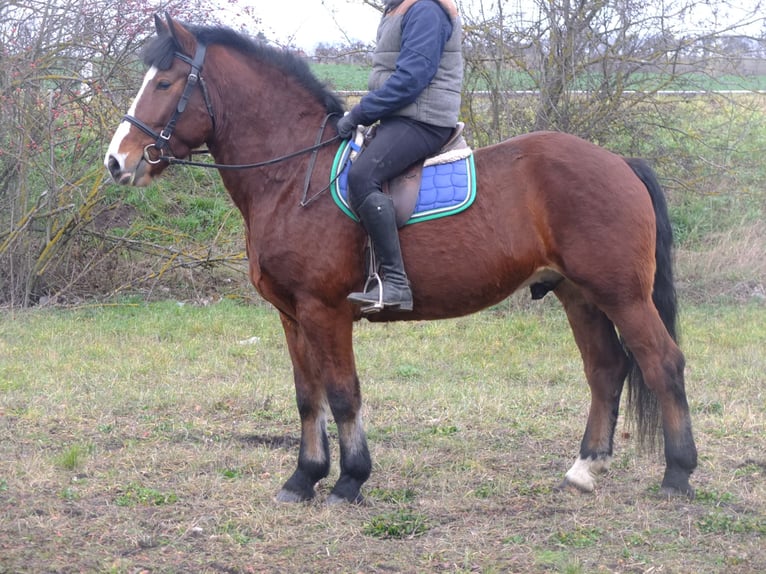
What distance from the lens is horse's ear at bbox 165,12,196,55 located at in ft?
15.9

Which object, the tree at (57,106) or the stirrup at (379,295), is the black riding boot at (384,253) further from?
the tree at (57,106)

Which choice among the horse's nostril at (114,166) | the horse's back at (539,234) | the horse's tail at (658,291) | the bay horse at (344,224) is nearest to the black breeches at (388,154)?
the bay horse at (344,224)

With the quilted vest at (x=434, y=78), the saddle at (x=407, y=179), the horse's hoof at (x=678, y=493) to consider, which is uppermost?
the quilted vest at (x=434, y=78)

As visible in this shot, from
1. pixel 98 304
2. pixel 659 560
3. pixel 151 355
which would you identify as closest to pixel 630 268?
pixel 659 560

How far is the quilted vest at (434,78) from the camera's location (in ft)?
16.2

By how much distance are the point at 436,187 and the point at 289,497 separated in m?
1.99

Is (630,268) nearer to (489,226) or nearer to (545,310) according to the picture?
(489,226)

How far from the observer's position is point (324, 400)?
536 centimetres

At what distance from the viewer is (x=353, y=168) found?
485 cm

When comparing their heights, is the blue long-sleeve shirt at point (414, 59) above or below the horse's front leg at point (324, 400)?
above

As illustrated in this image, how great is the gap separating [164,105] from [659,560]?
3.50 m

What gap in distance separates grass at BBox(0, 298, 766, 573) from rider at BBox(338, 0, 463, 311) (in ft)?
4.24

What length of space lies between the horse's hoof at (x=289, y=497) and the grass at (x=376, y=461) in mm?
86

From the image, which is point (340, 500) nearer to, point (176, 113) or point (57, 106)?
point (176, 113)
